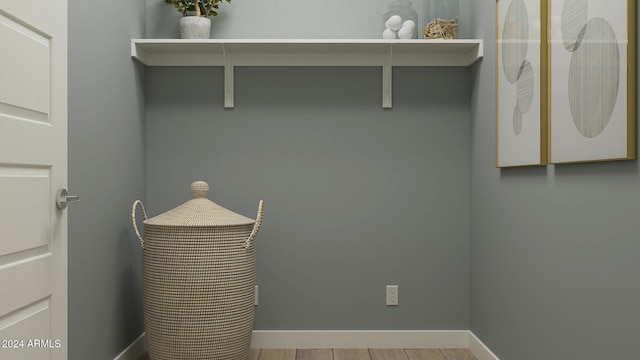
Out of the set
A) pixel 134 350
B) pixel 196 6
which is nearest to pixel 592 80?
pixel 196 6

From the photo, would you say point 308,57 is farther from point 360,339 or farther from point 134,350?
point 134,350

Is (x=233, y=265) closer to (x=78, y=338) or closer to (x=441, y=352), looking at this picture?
(x=78, y=338)

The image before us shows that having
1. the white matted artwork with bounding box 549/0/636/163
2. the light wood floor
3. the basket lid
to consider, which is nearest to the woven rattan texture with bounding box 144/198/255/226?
the basket lid

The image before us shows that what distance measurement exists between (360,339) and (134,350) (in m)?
1.18

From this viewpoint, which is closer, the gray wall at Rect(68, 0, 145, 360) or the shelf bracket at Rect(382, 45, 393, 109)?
the gray wall at Rect(68, 0, 145, 360)

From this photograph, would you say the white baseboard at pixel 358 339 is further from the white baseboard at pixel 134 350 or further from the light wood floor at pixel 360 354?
the white baseboard at pixel 134 350

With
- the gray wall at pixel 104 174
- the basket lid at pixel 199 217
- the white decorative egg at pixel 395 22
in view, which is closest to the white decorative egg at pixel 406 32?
the white decorative egg at pixel 395 22

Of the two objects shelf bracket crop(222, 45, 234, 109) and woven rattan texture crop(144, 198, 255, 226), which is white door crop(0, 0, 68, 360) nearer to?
woven rattan texture crop(144, 198, 255, 226)

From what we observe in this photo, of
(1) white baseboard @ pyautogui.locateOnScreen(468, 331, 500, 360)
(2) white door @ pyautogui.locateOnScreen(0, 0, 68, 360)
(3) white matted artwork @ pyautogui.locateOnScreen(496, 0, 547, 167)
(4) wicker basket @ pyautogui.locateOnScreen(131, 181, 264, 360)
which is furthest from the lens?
(1) white baseboard @ pyautogui.locateOnScreen(468, 331, 500, 360)

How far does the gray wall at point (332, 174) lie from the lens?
320cm

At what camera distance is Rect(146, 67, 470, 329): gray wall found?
3.20m

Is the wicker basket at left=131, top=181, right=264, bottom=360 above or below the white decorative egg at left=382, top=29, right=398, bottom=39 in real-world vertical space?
below

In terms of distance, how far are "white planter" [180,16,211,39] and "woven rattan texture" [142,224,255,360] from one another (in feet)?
3.42

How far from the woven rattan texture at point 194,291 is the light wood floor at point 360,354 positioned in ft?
1.54
